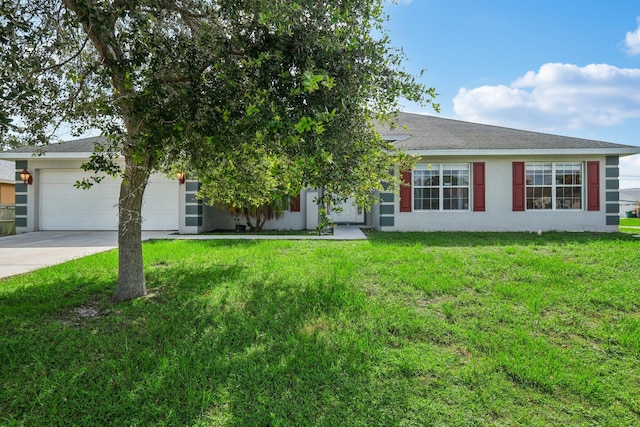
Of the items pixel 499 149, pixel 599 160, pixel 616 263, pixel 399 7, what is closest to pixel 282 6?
pixel 399 7

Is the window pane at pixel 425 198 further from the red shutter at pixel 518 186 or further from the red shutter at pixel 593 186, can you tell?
the red shutter at pixel 593 186

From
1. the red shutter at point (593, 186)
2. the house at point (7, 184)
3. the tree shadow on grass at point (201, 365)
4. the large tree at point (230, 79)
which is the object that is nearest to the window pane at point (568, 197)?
the red shutter at point (593, 186)

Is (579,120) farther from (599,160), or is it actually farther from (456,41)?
(456,41)

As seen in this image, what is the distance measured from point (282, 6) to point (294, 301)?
10.9 ft

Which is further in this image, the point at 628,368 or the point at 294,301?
the point at 294,301

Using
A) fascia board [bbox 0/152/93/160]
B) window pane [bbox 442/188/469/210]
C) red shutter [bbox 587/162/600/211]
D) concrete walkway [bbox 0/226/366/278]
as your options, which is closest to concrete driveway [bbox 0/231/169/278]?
concrete walkway [bbox 0/226/366/278]

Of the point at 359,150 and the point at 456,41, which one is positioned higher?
the point at 456,41

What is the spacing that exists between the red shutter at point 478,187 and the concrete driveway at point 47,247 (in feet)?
34.4

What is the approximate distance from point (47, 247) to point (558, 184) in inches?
605

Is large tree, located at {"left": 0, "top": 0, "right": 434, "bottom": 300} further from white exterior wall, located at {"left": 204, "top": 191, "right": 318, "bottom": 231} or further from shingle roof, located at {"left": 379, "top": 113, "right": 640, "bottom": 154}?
white exterior wall, located at {"left": 204, "top": 191, "right": 318, "bottom": 231}

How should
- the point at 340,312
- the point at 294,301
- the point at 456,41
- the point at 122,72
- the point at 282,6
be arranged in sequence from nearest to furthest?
the point at 282,6
the point at 122,72
the point at 340,312
the point at 294,301
the point at 456,41

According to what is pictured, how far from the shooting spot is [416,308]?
4.23m

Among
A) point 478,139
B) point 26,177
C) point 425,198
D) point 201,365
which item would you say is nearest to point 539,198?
point 478,139

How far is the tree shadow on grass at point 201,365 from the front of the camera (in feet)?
8.04
